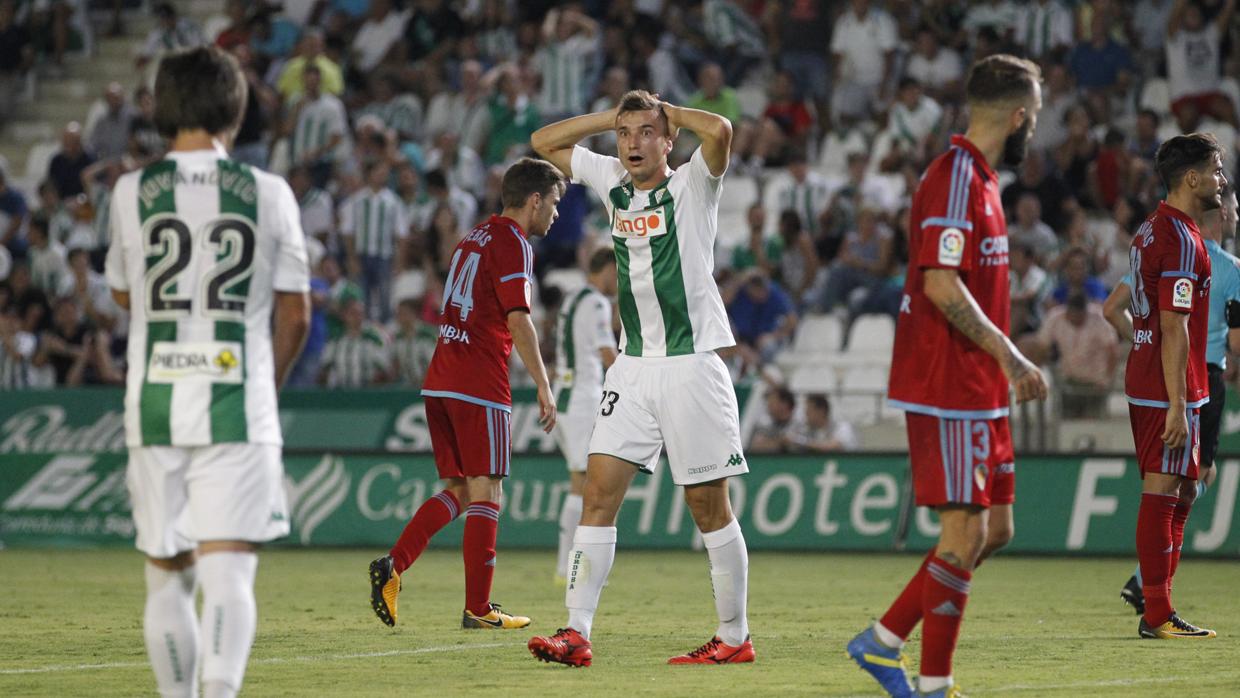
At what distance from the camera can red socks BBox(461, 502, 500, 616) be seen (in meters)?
10.0

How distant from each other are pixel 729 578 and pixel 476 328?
277 cm

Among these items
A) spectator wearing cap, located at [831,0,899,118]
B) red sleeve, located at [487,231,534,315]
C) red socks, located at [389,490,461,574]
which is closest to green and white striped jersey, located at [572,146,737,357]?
red sleeve, located at [487,231,534,315]

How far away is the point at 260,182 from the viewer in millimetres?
5957

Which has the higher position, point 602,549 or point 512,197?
point 512,197

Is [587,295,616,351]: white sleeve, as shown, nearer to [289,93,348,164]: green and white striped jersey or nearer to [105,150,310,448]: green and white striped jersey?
[105,150,310,448]: green and white striped jersey

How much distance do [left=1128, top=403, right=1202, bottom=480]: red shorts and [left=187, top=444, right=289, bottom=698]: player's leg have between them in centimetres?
556

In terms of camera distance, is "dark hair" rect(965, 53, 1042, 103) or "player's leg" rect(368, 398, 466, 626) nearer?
"dark hair" rect(965, 53, 1042, 103)

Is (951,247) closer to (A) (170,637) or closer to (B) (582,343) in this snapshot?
(A) (170,637)

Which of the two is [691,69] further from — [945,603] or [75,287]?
[945,603]

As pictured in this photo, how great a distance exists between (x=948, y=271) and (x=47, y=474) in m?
14.2

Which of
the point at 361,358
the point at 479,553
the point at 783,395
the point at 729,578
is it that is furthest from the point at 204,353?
the point at 361,358

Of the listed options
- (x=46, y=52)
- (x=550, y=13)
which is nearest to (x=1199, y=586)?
(x=550, y=13)

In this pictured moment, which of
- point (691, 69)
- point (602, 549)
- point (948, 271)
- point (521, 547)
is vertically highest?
point (691, 69)

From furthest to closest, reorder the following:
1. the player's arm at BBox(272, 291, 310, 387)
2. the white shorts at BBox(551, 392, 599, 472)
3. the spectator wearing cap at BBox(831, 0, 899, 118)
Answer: the spectator wearing cap at BBox(831, 0, 899, 118), the white shorts at BBox(551, 392, 599, 472), the player's arm at BBox(272, 291, 310, 387)
